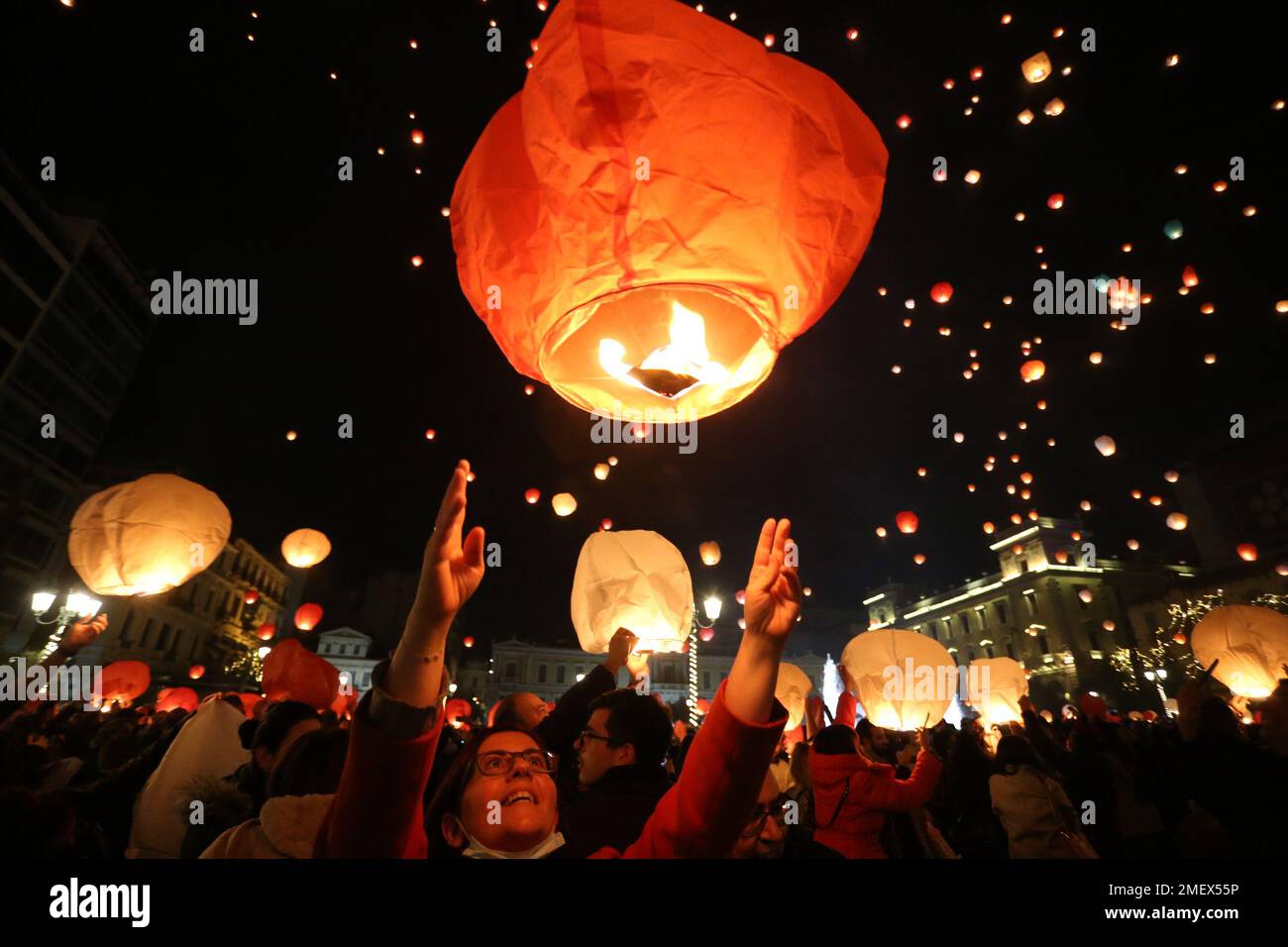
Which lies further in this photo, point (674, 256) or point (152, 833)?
point (152, 833)

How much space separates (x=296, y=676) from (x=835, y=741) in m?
5.14

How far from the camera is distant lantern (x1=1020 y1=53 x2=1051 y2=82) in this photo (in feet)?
19.6

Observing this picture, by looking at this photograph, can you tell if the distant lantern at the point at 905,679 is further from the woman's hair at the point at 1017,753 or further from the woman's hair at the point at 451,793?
the woman's hair at the point at 451,793

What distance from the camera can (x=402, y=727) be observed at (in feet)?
3.86

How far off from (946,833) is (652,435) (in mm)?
4992

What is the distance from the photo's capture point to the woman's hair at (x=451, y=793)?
65.9 inches

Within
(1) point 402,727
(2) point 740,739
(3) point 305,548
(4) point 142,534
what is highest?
(3) point 305,548

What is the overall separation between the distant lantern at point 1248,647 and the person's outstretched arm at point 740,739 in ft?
24.9

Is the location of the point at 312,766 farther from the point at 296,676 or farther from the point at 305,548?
the point at 305,548

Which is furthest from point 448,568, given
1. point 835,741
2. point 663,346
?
point 835,741

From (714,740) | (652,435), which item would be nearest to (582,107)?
(652,435)

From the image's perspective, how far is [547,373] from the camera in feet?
5.59

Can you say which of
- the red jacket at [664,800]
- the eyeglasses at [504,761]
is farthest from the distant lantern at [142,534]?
the red jacket at [664,800]
